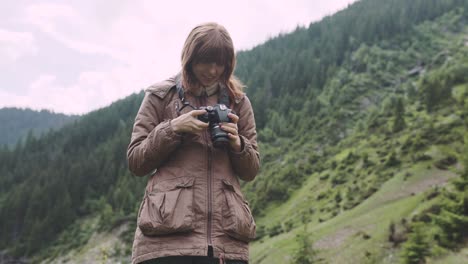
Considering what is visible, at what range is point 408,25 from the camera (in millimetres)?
90188

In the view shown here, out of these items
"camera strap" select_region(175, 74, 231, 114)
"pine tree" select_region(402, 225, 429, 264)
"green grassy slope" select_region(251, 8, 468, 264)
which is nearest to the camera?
"camera strap" select_region(175, 74, 231, 114)

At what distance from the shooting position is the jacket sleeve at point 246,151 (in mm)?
2584

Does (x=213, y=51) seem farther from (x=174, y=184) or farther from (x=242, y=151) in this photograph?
(x=174, y=184)

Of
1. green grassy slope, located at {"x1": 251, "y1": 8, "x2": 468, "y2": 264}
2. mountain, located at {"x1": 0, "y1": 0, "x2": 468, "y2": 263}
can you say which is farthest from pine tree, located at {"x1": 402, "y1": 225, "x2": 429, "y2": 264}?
green grassy slope, located at {"x1": 251, "y1": 8, "x2": 468, "y2": 264}

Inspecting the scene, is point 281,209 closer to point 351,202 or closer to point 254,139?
point 351,202

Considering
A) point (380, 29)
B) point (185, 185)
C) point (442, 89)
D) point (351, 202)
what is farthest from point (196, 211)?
point (380, 29)

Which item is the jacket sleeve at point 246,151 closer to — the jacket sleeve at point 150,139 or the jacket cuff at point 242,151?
the jacket cuff at point 242,151

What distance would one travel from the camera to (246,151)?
2.60 m

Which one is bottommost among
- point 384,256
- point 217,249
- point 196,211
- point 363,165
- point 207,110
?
point 363,165

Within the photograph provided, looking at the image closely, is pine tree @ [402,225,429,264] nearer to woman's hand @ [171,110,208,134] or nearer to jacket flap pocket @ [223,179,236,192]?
jacket flap pocket @ [223,179,236,192]

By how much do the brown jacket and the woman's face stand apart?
0.52 ft

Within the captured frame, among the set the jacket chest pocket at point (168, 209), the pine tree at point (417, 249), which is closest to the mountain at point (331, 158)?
the pine tree at point (417, 249)

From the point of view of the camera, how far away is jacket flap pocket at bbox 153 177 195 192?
7.73ft

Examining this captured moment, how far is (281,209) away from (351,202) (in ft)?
50.4
